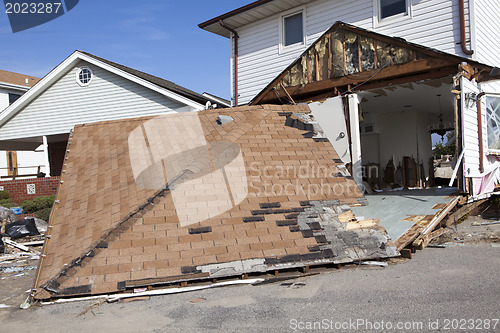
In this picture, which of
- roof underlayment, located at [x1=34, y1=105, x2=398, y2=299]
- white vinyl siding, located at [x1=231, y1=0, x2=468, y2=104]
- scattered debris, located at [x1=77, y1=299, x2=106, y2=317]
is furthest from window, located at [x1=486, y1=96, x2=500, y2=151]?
scattered debris, located at [x1=77, y1=299, x2=106, y2=317]

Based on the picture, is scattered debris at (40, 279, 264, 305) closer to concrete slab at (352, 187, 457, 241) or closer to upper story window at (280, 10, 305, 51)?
concrete slab at (352, 187, 457, 241)

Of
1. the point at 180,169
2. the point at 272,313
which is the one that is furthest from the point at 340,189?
the point at 272,313

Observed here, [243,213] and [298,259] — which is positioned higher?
[243,213]

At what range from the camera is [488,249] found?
20.6ft

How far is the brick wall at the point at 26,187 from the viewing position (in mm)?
15883

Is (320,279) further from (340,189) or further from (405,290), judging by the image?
(340,189)

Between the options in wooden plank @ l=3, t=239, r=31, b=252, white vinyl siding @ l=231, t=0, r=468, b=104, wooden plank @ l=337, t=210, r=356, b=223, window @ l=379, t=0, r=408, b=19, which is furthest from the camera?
window @ l=379, t=0, r=408, b=19

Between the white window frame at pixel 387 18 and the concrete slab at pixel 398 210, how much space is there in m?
5.62

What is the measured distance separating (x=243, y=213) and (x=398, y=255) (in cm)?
234

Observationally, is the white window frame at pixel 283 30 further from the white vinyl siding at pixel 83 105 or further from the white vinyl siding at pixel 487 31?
the white vinyl siding at pixel 487 31

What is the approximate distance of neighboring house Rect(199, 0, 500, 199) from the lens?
8.83 meters

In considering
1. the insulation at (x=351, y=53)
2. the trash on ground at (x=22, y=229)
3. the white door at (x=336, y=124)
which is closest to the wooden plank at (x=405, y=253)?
the white door at (x=336, y=124)

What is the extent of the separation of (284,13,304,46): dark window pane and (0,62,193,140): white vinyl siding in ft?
15.1

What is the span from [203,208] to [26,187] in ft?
41.9
